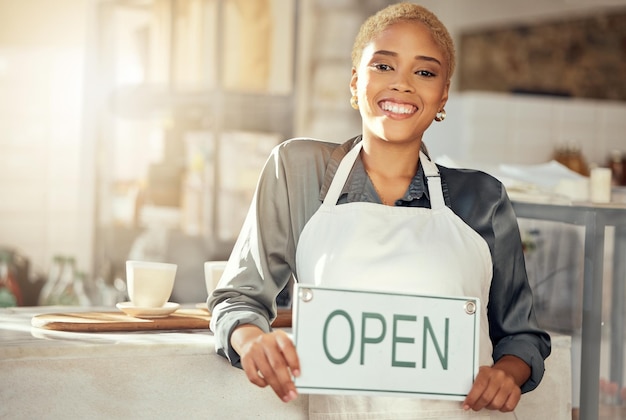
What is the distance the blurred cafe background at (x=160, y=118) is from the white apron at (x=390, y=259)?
9.80ft

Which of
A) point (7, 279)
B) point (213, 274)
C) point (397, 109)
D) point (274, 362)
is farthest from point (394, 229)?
point (7, 279)

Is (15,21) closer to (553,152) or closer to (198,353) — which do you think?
(553,152)

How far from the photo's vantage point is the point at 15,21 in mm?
4512

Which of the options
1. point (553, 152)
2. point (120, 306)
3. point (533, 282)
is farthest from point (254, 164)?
point (120, 306)

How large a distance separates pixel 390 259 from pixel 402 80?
29 cm

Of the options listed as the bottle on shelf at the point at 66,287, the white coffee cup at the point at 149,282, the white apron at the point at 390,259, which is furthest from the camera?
the bottle on shelf at the point at 66,287

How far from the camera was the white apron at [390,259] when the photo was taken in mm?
1435

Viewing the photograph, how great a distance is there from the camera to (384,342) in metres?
1.33

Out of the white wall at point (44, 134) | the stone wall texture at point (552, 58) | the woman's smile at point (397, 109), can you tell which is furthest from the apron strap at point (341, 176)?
the stone wall texture at point (552, 58)

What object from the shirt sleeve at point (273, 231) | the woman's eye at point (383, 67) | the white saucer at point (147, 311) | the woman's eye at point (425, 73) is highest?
the woman's eye at point (383, 67)

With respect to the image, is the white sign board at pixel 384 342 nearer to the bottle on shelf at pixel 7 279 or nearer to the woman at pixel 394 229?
the woman at pixel 394 229

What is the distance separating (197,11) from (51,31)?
0.76 meters

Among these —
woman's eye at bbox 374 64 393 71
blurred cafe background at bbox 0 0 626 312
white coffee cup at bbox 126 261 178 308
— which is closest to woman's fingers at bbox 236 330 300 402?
white coffee cup at bbox 126 261 178 308

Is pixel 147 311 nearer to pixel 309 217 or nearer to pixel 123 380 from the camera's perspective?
pixel 123 380
